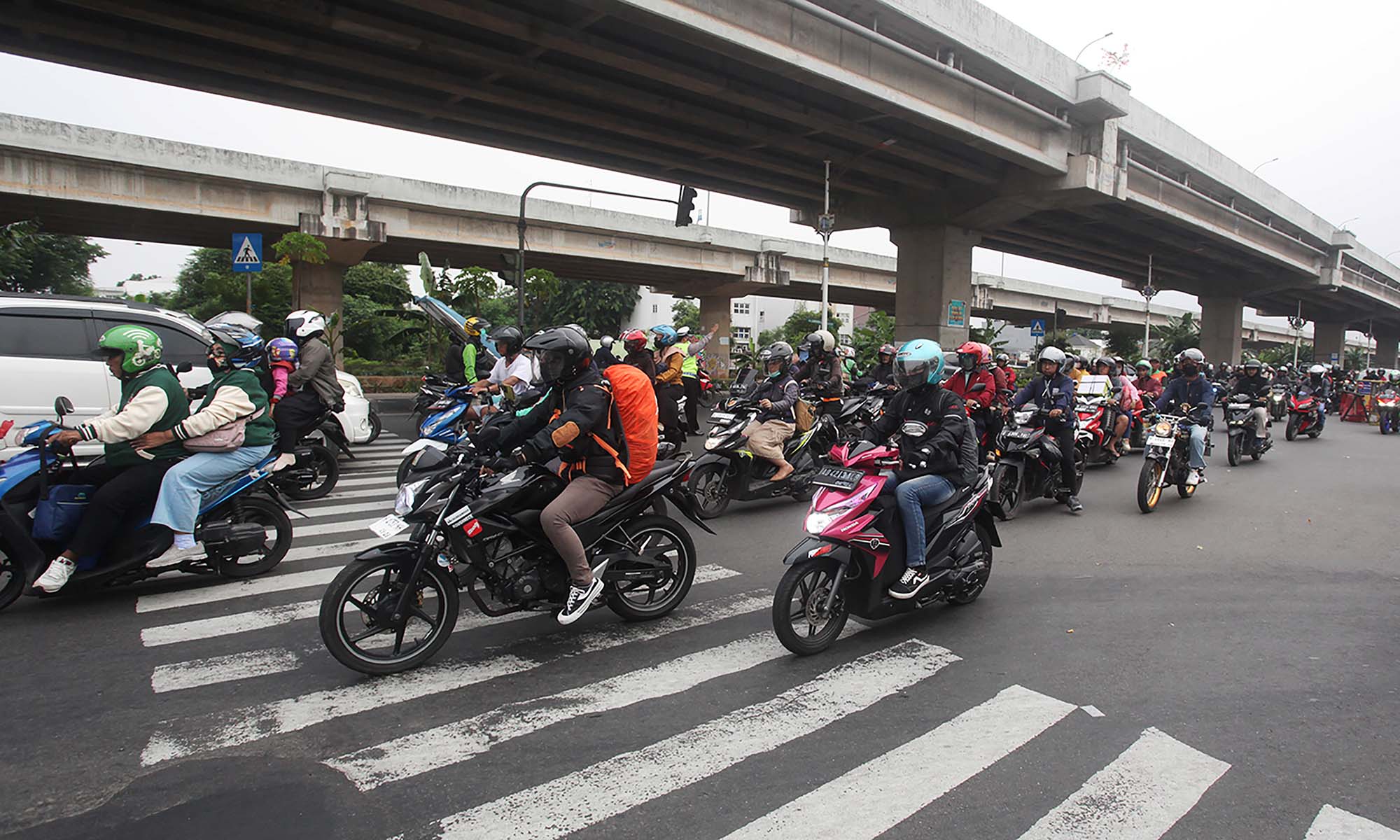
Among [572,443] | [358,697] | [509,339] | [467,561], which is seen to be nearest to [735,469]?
[509,339]

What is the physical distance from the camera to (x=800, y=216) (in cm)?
2745

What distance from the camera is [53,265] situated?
4062cm

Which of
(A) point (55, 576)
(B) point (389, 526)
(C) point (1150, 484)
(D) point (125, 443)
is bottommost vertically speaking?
(A) point (55, 576)

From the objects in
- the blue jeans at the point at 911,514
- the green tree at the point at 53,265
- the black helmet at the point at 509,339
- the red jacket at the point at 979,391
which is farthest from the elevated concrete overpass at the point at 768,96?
the green tree at the point at 53,265

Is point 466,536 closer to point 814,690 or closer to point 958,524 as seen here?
point 814,690

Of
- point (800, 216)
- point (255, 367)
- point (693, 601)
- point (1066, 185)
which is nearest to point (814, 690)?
point (693, 601)

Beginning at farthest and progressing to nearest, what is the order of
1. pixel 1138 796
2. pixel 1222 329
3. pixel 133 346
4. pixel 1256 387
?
pixel 1222 329 < pixel 1256 387 < pixel 133 346 < pixel 1138 796

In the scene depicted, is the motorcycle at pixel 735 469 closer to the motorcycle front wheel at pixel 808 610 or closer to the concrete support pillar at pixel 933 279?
the motorcycle front wheel at pixel 808 610

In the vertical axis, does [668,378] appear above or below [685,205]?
below

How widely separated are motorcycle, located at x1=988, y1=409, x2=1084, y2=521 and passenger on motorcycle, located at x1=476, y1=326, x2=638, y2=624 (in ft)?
17.8

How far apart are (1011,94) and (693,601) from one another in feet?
60.6

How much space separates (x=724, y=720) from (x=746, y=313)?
96107mm

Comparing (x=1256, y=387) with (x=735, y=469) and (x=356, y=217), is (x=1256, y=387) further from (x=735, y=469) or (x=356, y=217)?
(x=356, y=217)

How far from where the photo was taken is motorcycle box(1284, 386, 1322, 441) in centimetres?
1798
